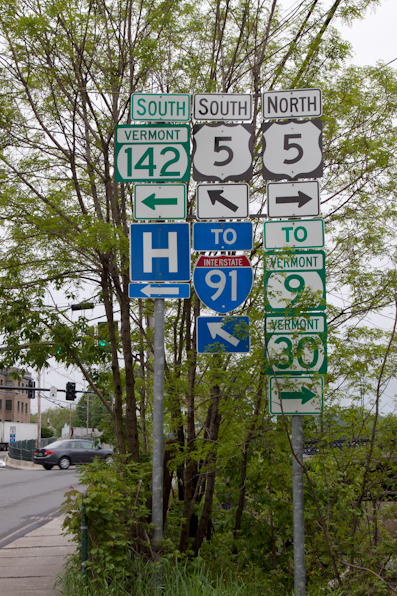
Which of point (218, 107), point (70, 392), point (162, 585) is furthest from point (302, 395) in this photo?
point (70, 392)

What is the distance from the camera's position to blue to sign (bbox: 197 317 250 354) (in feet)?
15.0

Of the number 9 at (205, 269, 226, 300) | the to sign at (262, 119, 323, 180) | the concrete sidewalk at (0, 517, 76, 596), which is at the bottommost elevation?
the concrete sidewalk at (0, 517, 76, 596)

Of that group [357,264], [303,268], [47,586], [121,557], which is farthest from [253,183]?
[47,586]

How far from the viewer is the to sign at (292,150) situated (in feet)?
15.6

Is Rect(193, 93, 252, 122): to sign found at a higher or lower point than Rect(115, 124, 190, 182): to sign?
higher

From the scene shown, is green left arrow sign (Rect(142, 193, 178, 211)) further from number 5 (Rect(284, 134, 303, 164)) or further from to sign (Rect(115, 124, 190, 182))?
number 5 (Rect(284, 134, 303, 164))

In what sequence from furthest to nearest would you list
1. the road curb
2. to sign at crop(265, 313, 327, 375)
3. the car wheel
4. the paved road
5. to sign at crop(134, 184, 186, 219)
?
1. the road curb
2. the car wheel
3. the paved road
4. to sign at crop(134, 184, 186, 219)
5. to sign at crop(265, 313, 327, 375)

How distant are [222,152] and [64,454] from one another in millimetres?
24554

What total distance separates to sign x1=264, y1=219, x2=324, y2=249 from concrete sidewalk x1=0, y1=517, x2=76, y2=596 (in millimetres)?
3925

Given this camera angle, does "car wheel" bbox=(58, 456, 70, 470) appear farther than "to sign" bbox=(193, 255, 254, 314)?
Yes

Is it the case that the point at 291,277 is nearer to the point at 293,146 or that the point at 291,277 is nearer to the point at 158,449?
the point at 293,146

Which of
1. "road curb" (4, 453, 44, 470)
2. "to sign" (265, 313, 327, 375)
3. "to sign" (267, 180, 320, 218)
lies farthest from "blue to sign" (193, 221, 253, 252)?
"road curb" (4, 453, 44, 470)

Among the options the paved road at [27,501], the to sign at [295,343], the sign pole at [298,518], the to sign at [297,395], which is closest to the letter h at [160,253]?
the to sign at [295,343]

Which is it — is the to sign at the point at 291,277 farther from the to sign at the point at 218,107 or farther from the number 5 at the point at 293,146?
the to sign at the point at 218,107
